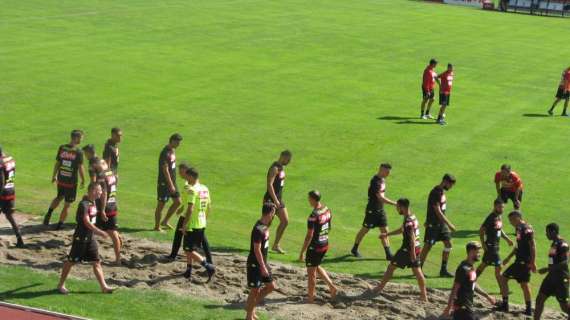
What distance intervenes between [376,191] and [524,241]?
138 inches

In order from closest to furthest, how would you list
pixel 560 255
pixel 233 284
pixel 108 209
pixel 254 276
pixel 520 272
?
pixel 254 276 → pixel 560 255 → pixel 520 272 → pixel 233 284 → pixel 108 209

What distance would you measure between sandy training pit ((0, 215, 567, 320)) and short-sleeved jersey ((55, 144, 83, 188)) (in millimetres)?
1302

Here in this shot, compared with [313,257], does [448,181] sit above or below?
above

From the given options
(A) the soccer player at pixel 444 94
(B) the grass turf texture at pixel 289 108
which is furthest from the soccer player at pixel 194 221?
(A) the soccer player at pixel 444 94

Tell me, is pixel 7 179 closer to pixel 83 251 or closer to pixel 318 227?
pixel 83 251

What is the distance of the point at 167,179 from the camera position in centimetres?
1872

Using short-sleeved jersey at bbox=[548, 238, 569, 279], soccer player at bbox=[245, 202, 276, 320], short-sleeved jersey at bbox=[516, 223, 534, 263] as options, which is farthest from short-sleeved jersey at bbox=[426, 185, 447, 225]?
soccer player at bbox=[245, 202, 276, 320]

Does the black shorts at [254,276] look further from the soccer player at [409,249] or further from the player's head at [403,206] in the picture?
the player's head at [403,206]

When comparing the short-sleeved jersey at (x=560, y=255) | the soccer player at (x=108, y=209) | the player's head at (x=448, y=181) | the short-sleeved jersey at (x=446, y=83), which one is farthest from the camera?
the short-sleeved jersey at (x=446, y=83)

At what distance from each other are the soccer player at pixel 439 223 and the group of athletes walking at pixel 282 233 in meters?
0.02

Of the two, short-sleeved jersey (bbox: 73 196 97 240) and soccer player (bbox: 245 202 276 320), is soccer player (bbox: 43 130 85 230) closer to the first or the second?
short-sleeved jersey (bbox: 73 196 97 240)

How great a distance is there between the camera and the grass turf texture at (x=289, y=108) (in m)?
22.1

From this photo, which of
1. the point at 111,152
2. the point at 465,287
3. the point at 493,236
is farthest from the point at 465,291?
the point at 111,152

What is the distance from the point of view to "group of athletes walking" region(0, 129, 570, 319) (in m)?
14.2
